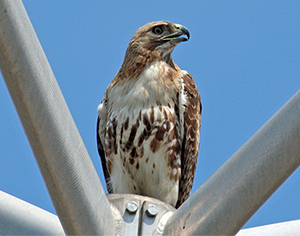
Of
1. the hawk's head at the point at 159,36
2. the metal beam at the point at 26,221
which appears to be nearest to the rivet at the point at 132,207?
the metal beam at the point at 26,221

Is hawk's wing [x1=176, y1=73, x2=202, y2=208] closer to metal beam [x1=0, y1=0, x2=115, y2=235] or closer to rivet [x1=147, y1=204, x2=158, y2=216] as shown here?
rivet [x1=147, y1=204, x2=158, y2=216]

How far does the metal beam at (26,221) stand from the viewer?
10.9 ft

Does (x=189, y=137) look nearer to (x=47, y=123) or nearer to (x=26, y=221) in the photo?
(x=26, y=221)

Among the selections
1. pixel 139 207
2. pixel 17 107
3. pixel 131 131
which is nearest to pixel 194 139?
pixel 131 131

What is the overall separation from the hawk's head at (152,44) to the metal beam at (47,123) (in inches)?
135

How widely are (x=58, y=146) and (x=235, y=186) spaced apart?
78 centimetres

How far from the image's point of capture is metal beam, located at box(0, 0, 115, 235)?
2.30 m

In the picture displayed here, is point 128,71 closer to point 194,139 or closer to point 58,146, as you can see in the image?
point 194,139

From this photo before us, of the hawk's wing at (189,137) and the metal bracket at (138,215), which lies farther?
the hawk's wing at (189,137)

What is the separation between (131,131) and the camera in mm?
5457

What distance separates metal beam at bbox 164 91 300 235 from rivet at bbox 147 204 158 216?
1.92 feet

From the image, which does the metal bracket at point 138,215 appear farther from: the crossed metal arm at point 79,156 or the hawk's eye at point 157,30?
the hawk's eye at point 157,30

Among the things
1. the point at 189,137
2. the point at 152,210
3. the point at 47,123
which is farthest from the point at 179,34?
the point at 47,123

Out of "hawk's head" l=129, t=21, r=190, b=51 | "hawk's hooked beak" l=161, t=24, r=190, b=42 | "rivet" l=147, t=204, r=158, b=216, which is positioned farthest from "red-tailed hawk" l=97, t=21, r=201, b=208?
"rivet" l=147, t=204, r=158, b=216
